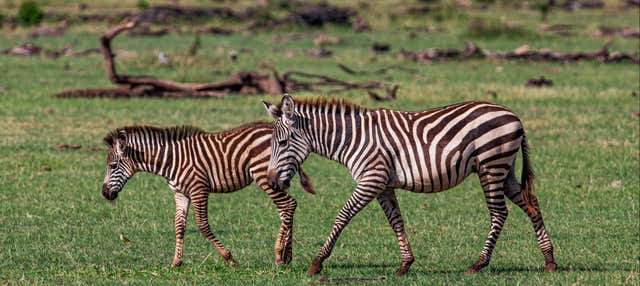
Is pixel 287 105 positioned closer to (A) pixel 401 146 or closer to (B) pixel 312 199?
(A) pixel 401 146

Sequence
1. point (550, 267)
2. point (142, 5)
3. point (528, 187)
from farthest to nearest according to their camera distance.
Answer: point (142, 5), point (528, 187), point (550, 267)

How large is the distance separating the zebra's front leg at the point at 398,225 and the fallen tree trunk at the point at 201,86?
12402 mm

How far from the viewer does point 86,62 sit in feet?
98.5

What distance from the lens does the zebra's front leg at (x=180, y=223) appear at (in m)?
10.1

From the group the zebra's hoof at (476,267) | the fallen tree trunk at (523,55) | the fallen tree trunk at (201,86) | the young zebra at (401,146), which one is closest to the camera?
the young zebra at (401,146)

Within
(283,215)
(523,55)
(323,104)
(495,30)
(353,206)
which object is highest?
(323,104)

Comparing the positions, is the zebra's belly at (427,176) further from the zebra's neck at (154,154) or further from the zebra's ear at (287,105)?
the zebra's neck at (154,154)

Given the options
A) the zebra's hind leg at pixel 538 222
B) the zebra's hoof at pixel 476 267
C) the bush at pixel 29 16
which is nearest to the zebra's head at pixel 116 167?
the zebra's hoof at pixel 476 267

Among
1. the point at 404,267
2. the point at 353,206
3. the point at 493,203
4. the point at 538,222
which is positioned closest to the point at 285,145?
the point at 353,206

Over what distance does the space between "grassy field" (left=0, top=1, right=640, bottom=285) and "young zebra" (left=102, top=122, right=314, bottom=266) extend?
0.41 meters

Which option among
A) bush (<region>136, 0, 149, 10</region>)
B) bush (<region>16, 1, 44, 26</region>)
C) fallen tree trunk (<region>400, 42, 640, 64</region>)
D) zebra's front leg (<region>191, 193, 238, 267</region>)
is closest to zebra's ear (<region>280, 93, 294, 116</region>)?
zebra's front leg (<region>191, 193, 238, 267</region>)

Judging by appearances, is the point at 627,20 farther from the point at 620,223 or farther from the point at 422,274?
the point at 422,274

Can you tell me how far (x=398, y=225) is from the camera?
986 cm

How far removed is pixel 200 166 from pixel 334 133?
1.24 meters
